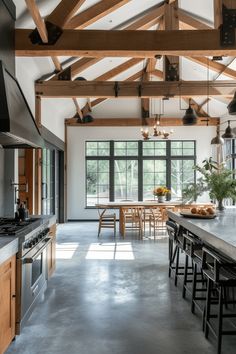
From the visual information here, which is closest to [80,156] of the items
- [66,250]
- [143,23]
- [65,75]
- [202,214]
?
[65,75]

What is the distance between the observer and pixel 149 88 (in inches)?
292

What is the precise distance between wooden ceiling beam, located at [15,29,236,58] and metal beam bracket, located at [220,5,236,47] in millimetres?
56

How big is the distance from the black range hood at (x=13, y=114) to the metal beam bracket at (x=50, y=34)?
1132 mm

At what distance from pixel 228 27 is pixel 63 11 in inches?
86.0

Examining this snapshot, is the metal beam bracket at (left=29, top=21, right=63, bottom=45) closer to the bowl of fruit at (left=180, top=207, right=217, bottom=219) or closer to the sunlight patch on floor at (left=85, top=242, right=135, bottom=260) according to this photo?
the bowl of fruit at (left=180, top=207, right=217, bottom=219)

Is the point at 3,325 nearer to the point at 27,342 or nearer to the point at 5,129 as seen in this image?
the point at 27,342

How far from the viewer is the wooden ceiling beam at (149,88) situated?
23.6ft

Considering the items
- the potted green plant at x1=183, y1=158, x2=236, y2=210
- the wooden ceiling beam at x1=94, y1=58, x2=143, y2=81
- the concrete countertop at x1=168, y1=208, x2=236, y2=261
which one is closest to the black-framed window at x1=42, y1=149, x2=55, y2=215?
the wooden ceiling beam at x1=94, y1=58, x2=143, y2=81

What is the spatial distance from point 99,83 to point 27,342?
18.4ft

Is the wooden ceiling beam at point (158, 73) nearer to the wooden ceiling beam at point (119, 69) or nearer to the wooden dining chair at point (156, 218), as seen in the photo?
the wooden ceiling beam at point (119, 69)

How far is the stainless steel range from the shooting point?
116 inches

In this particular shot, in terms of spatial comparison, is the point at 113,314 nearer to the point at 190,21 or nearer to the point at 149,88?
the point at 149,88

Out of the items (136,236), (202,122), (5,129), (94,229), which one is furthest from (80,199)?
(5,129)

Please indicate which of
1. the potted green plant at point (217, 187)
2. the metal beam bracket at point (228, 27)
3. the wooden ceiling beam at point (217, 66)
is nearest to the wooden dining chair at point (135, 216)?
the potted green plant at point (217, 187)
